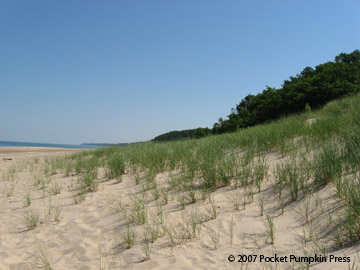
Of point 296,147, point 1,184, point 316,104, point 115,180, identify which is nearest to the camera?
point 296,147

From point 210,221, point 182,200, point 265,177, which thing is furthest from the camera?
point 265,177

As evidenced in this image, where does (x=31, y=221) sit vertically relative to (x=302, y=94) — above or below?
below

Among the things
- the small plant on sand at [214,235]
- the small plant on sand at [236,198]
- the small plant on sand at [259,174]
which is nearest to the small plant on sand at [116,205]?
the small plant on sand at [214,235]

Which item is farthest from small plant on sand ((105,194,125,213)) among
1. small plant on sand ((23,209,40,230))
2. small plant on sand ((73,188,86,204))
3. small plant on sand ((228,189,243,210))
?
small plant on sand ((228,189,243,210))

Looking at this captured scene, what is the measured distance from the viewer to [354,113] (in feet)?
21.0

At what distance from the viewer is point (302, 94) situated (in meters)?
18.3

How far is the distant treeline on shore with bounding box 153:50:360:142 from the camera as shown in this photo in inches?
679

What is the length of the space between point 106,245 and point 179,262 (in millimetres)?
1060

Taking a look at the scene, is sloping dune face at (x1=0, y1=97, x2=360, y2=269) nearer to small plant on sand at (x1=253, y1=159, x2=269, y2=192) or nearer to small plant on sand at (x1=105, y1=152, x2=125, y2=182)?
small plant on sand at (x1=253, y1=159, x2=269, y2=192)

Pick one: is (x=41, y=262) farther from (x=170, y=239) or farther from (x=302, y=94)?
(x=302, y=94)

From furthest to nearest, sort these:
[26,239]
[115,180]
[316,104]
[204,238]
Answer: [316,104] → [115,180] → [26,239] → [204,238]

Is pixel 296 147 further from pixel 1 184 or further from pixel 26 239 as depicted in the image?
pixel 1 184

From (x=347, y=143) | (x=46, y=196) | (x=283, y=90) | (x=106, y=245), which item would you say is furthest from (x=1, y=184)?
(x=283, y=90)

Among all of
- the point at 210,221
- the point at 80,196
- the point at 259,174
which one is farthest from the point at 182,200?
the point at 80,196
